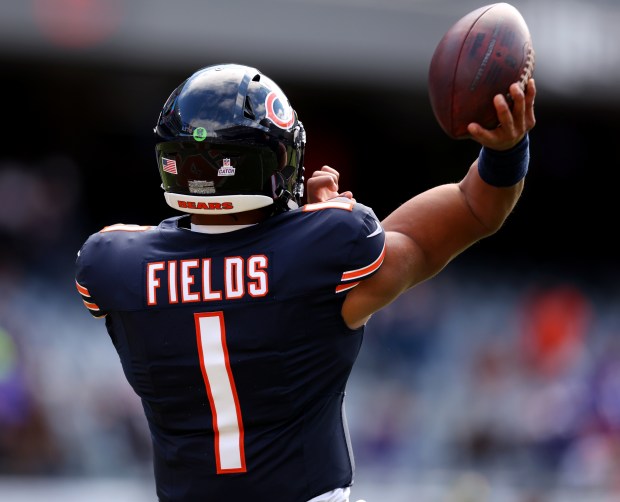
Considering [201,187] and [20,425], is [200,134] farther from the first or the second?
[20,425]

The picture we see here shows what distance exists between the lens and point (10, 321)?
9781 mm

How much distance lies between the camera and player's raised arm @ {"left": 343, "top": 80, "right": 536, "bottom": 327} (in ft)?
8.91

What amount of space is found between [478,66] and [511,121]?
203 millimetres

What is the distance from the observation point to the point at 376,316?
38.5ft

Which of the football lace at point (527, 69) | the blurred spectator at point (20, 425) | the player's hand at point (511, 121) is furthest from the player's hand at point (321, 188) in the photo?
the blurred spectator at point (20, 425)

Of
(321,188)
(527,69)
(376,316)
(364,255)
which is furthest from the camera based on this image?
(376,316)

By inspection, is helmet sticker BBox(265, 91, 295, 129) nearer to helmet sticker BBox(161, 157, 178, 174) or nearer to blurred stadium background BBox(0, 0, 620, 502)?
helmet sticker BBox(161, 157, 178, 174)

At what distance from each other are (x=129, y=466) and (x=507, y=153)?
7.22 meters

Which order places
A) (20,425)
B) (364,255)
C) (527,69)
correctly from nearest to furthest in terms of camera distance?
(364,255)
(527,69)
(20,425)

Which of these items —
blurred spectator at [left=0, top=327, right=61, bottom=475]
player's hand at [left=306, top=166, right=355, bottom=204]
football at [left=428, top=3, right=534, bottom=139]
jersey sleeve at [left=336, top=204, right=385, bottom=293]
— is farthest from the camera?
blurred spectator at [left=0, top=327, right=61, bottom=475]

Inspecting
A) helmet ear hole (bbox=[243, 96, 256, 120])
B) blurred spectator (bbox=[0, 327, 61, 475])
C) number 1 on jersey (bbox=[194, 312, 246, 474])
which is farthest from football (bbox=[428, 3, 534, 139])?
blurred spectator (bbox=[0, 327, 61, 475])

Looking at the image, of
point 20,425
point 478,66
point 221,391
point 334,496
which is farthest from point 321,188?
point 20,425

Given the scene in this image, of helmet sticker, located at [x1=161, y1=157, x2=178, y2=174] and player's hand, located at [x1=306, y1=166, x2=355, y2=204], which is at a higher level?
helmet sticker, located at [x1=161, y1=157, x2=178, y2=174]

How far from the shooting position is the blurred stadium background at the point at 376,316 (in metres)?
9.63
